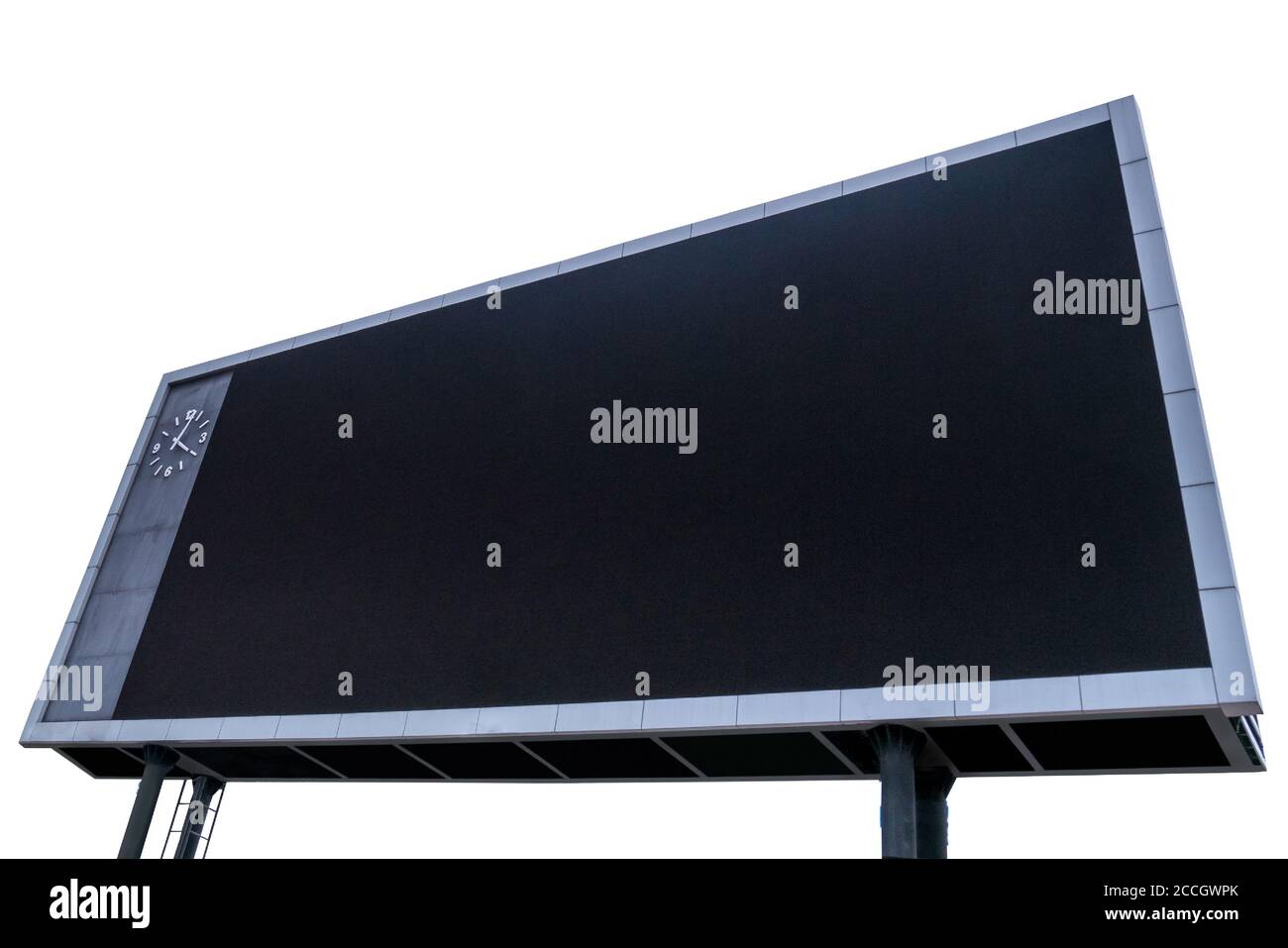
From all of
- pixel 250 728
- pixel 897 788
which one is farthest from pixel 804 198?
pixel 250 728

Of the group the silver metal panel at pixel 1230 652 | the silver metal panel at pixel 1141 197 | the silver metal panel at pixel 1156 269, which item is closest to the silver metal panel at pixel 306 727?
the silver metal panel at pixel 1230 652

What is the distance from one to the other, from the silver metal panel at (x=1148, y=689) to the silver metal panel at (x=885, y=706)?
4.71 feet

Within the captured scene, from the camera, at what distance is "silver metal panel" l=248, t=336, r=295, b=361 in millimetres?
20141

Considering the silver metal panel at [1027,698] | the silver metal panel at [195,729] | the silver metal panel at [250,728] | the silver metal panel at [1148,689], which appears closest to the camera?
the silver metal panel at [1148,689]

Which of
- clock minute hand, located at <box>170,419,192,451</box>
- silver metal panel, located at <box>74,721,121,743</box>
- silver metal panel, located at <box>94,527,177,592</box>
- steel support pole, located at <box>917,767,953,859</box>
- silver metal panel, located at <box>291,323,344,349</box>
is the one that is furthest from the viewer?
clock minute hand, located at <box>170,419,192,451</box>

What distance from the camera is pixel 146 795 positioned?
17.0 m

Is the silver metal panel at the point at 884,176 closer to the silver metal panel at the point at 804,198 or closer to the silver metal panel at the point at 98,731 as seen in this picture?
the silver metal panel at the point at 804,198

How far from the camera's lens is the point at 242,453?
19172 mm

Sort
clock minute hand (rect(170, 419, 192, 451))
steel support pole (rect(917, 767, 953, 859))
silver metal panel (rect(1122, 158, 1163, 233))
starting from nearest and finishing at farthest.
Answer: steel support pole (rect(917, 767, 953, 859))
silver metal panel (rect(1122, 158, 1163, 233))
clock minute hand (rect(170, 419, 192, 451))

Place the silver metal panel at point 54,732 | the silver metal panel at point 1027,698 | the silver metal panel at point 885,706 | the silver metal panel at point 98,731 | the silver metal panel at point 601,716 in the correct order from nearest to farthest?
1. the silver metal panel at point 1027,698
2. the silver metal panel at point 885,706
3. the silver metal panel at point 601,716
4. the silver metal panel at point 98,731
5. the silver metal panel at point 54,732

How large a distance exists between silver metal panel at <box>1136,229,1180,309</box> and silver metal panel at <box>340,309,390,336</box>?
12519 mm

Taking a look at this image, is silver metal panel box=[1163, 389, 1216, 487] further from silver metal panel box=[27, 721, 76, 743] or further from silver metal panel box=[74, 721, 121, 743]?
silver metal panel box=[27, 721, 76, 743]

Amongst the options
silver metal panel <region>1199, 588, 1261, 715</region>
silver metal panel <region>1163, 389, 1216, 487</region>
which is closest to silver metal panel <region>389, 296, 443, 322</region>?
silver metal panel <region>1163, 389, 1216, 487</region>

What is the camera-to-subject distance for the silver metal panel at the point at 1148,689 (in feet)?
32.0
